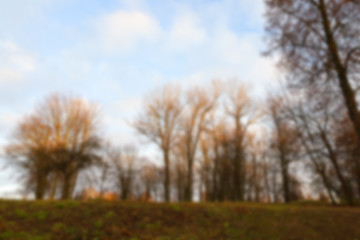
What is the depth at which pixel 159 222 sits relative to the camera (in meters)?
8.95

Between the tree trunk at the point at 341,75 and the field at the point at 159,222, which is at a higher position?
the tree trunk at the point at 341,75

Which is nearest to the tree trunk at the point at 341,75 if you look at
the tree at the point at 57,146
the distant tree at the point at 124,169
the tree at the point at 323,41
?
the tree at the point at 323,41

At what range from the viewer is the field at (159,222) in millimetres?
7672

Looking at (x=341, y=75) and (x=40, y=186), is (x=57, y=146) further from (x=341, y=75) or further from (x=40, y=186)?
(x=341, y=75)

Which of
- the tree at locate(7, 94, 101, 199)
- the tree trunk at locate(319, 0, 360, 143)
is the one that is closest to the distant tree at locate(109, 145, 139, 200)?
the tree at locate(7, 94, 101, 199)

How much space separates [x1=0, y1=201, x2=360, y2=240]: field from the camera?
25.2 ft

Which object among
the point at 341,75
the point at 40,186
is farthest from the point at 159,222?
the point at 40,186

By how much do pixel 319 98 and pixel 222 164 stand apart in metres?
23.9

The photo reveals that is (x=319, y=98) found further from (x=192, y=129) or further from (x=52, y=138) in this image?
(x=52, y=138)

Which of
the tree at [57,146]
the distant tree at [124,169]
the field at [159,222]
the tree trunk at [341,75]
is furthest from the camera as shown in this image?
the distant tree at [124,169]

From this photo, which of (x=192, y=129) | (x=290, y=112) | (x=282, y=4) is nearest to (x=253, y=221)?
(x=282, y=4)

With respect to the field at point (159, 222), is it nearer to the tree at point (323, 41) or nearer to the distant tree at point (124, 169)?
the tree at point (323, 41)

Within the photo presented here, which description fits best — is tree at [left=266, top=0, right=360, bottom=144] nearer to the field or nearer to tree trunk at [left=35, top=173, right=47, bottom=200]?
the field

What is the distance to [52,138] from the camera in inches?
1069
